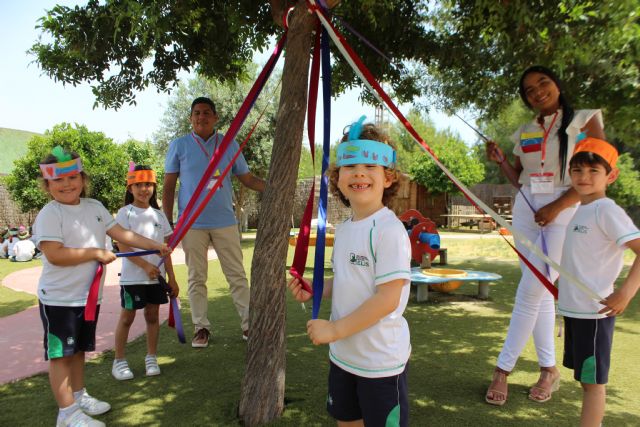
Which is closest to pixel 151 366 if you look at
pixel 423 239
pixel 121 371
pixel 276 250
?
pixel 121 371

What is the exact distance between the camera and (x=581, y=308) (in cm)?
221

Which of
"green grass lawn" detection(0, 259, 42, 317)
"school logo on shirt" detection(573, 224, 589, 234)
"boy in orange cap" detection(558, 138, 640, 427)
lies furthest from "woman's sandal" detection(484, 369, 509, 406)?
"green grass lawn" detection(0, 259, 42, 317)

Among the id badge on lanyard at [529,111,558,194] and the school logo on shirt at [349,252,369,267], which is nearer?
the school logo on shirt at [349,252,369,267]

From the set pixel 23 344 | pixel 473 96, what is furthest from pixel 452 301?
pixel 23 344

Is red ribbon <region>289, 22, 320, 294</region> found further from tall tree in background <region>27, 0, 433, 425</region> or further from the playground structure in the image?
the playground structure

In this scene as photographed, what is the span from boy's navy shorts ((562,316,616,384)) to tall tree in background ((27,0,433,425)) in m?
1.56

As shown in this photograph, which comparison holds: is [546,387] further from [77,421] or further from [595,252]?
[77,421]

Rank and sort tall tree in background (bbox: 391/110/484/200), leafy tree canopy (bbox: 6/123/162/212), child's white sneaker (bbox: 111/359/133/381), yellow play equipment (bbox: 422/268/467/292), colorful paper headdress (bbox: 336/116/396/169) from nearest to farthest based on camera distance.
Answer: colorful paper headdress (bbox: 336/116/396/169)
child's white sneaker (bbox: 111/359/133/381)
yellow play equipment (bbox: 422/268/467/292)
leafy tree canopy (bbox: 6/123/162/212)
tall tree in background (bbox: 391/110/484/200)

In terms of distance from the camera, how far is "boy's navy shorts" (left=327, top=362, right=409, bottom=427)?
171 centimetres

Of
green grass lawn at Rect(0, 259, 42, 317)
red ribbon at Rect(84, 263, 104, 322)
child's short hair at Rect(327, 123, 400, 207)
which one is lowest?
green grass lawn at Rect(0, 259, 42, 317)

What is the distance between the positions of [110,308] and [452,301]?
4599 mm

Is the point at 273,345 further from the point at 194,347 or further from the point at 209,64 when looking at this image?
the point at 209,64

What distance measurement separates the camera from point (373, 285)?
68.4 inches

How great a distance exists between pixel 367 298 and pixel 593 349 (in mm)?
1269
